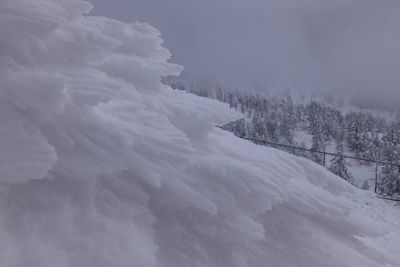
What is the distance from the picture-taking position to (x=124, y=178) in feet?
5.40

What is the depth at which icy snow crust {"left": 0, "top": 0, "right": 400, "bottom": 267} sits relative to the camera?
4.67 ft

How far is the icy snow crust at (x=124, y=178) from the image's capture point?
142 cm

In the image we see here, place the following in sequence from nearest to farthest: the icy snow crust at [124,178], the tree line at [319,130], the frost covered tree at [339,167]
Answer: the icy snow crust at [124,178], the frost covered tree at [339,167], the tree line at [319,130]

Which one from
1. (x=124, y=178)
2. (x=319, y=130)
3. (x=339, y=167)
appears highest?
(x=124, y=178)

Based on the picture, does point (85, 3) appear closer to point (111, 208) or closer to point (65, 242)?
point (111, 208)

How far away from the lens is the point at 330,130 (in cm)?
12294

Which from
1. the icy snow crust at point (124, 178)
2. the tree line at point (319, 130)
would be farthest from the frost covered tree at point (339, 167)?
the tree line at point (319, 130)

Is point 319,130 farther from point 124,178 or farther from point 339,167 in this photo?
point 124,178

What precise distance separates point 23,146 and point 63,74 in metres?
0.38

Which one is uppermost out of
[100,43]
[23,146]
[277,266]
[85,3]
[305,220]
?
[85,3]


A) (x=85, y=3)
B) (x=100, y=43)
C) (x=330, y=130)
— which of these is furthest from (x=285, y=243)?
(x=330, y=130)

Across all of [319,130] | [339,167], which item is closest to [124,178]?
[339,167]

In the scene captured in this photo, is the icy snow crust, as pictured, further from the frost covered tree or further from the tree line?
the tree line

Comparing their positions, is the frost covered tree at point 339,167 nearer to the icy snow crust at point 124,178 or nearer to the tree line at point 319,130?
the icy snow crust at point 124,178
